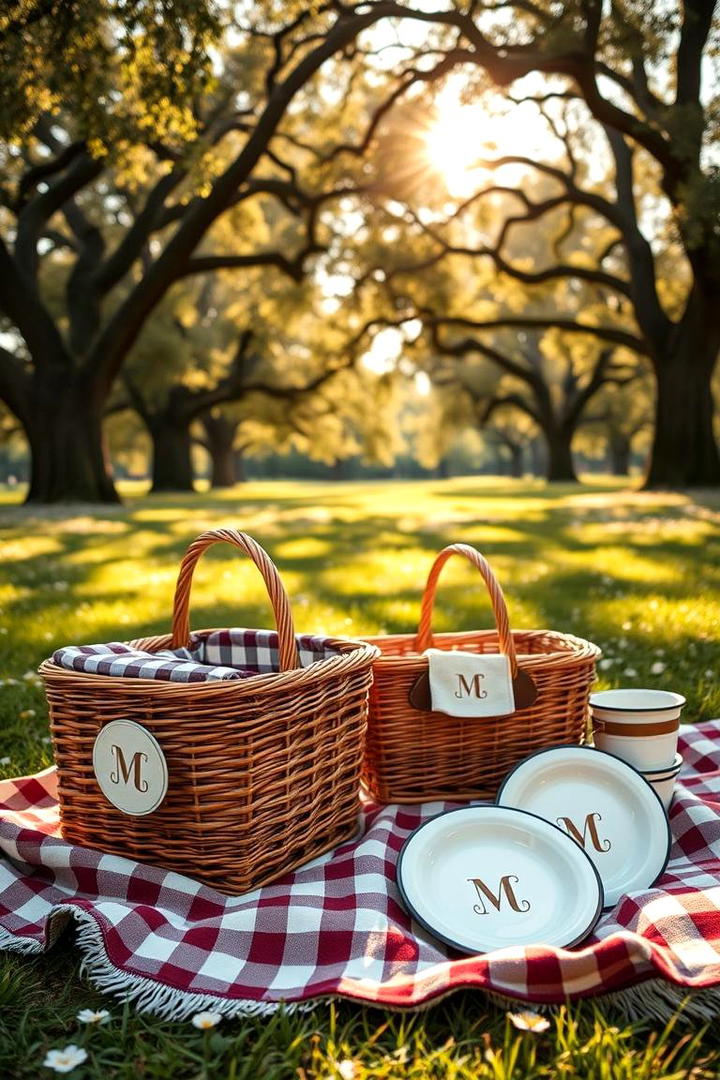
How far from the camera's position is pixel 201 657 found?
2.55 m

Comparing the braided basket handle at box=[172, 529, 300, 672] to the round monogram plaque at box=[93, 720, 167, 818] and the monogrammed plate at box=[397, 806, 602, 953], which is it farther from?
the monogrammed plate at box=[397, 806, 602, 953]

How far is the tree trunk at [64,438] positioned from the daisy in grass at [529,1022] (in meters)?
14.7

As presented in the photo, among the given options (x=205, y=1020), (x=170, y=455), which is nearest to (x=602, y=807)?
(x=205, y=1020)

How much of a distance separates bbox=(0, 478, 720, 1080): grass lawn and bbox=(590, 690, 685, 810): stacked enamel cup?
2.71ft

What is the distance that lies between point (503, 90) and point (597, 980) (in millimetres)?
12711

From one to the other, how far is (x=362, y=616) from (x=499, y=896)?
299cm

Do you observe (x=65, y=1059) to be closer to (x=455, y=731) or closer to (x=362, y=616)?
(x=455, y=731)

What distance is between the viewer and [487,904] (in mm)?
1863

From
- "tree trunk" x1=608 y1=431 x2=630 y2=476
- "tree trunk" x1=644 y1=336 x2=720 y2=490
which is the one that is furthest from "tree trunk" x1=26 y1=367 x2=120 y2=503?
"tree trunk" x1=608 y1=431 x2=630 y2=476

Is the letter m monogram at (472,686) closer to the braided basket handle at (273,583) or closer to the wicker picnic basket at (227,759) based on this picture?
the wicker picnic basket at (227,759)

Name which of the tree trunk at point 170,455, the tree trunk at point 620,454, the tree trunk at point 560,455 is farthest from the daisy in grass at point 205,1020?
the tree trunk at point 620,454

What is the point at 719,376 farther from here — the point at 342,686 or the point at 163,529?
the point at 342,686

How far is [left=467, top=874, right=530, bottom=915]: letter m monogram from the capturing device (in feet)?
6.07

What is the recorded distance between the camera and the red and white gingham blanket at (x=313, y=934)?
5.16 feet
